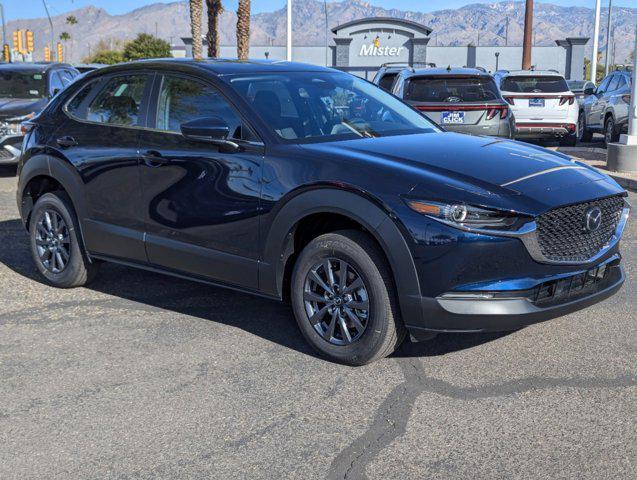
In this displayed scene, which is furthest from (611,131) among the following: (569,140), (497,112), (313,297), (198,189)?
(313,297)

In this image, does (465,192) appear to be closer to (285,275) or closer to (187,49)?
(285,275)

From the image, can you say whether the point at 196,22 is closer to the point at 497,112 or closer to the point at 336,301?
the point at 497,112

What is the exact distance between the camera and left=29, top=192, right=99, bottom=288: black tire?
20.6ft

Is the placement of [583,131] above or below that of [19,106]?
below

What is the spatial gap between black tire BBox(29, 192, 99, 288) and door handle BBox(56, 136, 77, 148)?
40 centimetres

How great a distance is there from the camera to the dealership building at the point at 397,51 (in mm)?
62094

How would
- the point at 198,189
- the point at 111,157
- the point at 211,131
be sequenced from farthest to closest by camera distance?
the point at 111,157
the point at 198,189
the point at 211,131

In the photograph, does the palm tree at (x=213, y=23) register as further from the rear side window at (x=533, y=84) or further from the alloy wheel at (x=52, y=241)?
the alloy wheel at (x=52, y=241)

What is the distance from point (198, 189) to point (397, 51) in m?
59.5

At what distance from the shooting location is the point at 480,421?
13.1 feet

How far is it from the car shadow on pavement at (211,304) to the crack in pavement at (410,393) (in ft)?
1.53

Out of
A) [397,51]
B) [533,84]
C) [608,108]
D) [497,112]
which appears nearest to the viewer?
[497,112]

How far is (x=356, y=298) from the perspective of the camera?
4648 millimetres

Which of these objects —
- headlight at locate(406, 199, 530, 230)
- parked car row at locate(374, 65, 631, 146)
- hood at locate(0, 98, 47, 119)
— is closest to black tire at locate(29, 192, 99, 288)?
headlight at locate(406, 199, 530, 230)
